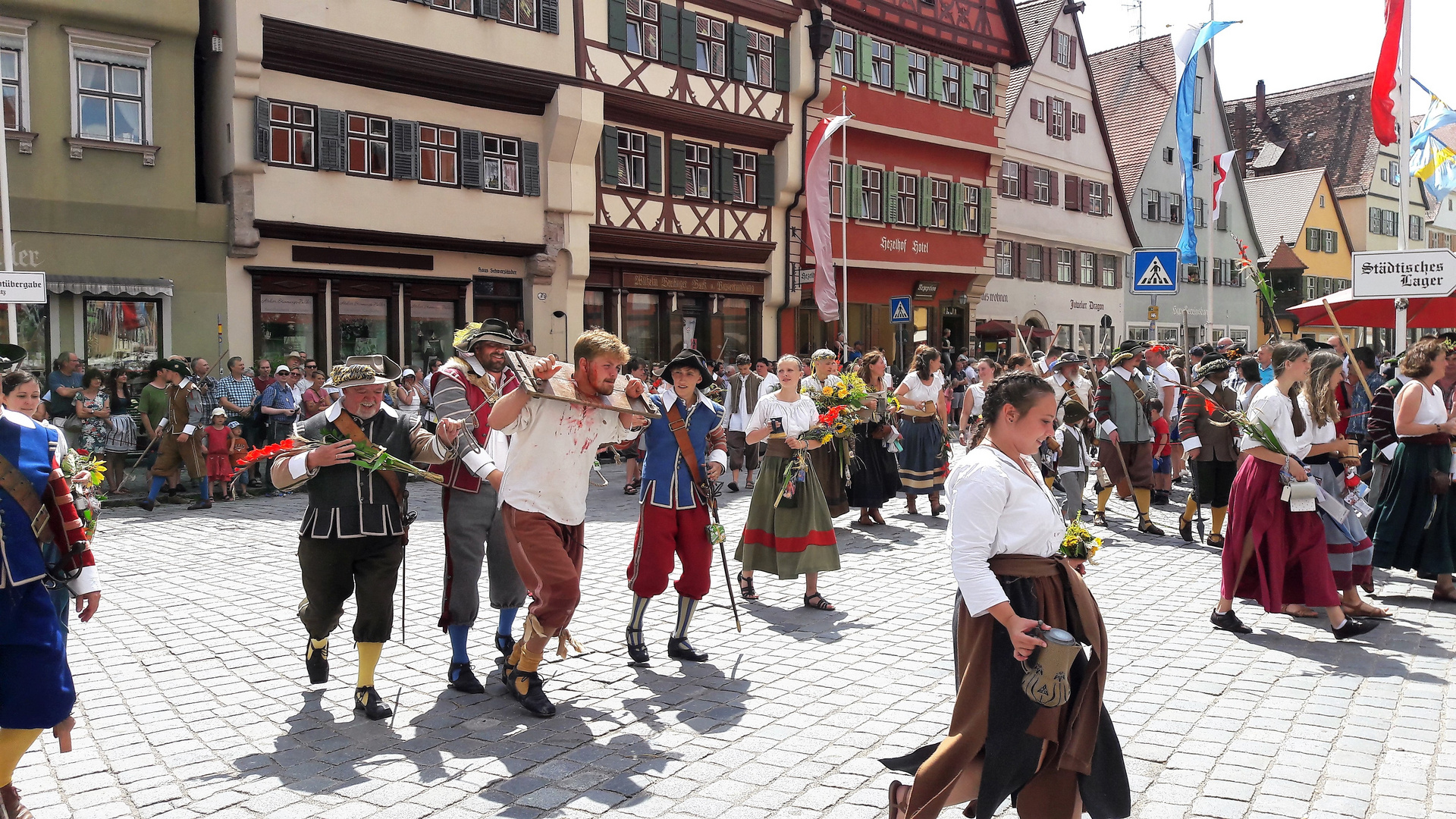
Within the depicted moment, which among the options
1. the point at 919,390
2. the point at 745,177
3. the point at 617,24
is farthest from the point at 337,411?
the point at 745,177

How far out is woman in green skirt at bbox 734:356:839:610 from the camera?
341 inches

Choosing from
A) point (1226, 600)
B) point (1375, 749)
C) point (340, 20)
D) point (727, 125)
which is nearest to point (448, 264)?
point (340, 20)

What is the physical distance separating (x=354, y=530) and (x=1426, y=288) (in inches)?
386

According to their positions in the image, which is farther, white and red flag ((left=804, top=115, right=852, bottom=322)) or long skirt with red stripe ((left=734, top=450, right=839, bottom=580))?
white and red flag ((left=804, top=115, right=852, bottom=322))

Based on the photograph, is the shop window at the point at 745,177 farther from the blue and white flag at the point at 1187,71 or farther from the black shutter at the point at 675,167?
the blue and white flag at the point at 1187,71

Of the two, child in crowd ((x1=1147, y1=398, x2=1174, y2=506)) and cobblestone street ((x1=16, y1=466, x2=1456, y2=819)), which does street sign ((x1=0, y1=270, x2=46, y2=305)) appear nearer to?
cobblestone street ((x1=16, y1=466, x2=1456, y2=819))

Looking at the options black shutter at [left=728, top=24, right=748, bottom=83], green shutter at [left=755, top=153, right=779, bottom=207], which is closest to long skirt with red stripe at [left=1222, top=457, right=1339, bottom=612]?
black shutter at [left=728, top=24, right=748, bottom=83]

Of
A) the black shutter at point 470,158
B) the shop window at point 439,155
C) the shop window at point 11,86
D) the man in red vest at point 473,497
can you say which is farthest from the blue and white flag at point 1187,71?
the shop window at point 11,86

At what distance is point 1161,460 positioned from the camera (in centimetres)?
1466

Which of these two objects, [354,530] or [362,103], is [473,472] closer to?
[354,530]

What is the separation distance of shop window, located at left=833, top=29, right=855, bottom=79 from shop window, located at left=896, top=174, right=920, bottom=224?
3482 mm

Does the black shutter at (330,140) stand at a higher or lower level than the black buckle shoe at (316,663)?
higher

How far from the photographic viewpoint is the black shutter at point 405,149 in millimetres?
21375

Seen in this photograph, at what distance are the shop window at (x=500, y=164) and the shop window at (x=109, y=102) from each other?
20.2ft
